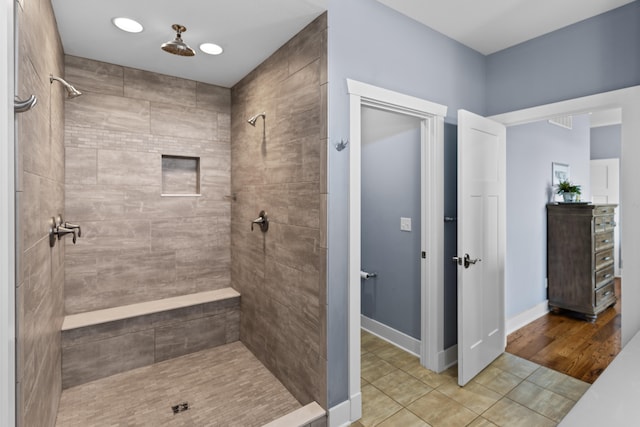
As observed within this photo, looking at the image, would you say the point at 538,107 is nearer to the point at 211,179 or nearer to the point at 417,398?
the point at 417,398

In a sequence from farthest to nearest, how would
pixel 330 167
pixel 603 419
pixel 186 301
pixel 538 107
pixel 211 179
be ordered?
pixel 211 179 → pixel 186 301 → pixel 538 107 → pixel 330 167 → pixel 603 419

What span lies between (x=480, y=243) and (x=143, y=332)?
2786 mm

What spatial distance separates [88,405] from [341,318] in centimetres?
182

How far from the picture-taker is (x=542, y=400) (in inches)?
85.9

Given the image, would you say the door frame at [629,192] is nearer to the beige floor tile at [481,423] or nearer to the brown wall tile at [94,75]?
the beige floor tile at [481,423]

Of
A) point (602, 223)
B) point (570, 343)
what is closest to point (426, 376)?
point (570, 343)

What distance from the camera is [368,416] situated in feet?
6.74

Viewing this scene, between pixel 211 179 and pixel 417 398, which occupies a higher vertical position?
pixel 211 179

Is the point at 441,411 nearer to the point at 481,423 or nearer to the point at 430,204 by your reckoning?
the point at 481,423

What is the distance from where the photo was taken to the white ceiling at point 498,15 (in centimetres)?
212

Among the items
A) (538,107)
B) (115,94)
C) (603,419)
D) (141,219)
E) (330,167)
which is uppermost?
(115,94)

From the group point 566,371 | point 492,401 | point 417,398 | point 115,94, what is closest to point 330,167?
point 417,398

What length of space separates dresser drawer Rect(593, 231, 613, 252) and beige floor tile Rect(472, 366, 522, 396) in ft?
6.84

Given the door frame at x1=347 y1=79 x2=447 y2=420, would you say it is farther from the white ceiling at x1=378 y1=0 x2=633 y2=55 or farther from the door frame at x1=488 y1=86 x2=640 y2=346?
the door frame at x1=488 y1=86 x2=640 y2=346
